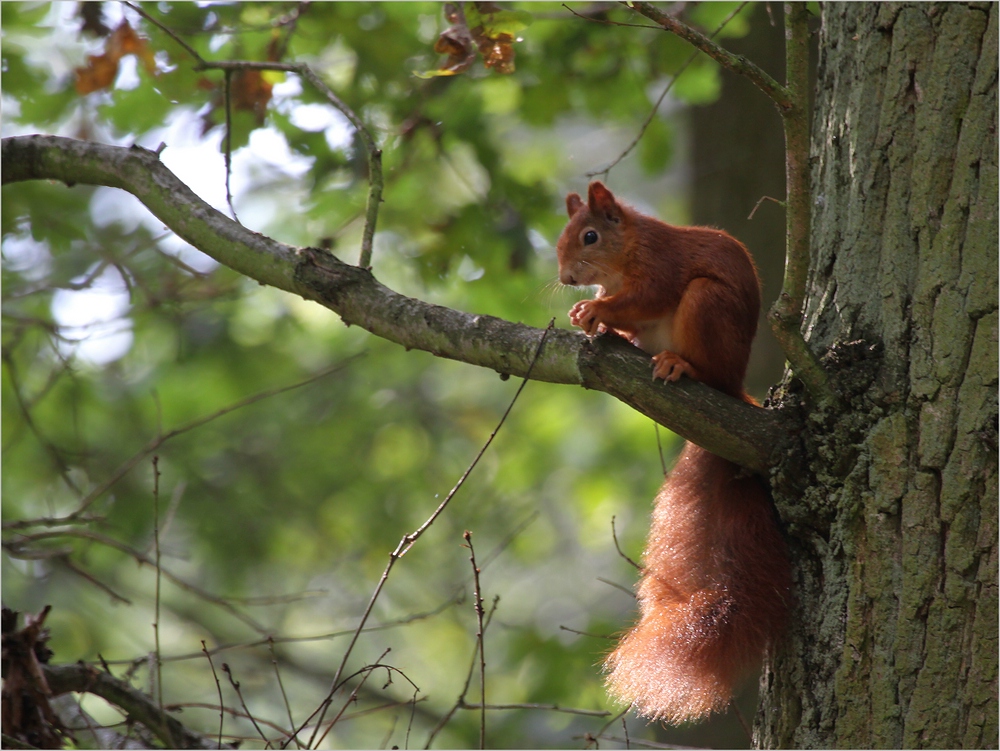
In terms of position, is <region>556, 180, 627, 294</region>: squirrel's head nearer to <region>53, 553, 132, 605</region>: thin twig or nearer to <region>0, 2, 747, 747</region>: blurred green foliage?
<region>0, 2, 747, 747</region>: blurred green foliage

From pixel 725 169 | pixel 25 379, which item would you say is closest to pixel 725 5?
pixel 725 169

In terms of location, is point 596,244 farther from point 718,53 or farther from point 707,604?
point 707,604

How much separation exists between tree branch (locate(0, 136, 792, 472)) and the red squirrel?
73 millimetres

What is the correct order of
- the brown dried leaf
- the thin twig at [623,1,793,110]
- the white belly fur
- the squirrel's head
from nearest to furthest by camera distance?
the thin twig at [623,1,793,110] → the white belly fur → the squirrel's head → the brown dried leaf

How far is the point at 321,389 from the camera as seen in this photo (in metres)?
5.17

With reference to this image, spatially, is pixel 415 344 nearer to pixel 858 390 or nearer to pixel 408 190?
pixel 858 390

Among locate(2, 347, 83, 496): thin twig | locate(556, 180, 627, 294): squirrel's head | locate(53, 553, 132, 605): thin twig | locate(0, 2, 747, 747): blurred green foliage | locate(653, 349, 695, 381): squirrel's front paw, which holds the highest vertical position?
locate(0, 2, 747, 747): blurred green foliage

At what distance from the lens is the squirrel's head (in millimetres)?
2148

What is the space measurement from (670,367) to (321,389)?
3816 millimetres

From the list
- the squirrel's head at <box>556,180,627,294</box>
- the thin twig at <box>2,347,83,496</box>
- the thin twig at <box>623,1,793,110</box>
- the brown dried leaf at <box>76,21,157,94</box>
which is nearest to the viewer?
the thin twig at <box>623,1,793,110</box>

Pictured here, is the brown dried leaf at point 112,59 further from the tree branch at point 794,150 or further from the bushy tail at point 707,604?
the bushy tail at point 707,604

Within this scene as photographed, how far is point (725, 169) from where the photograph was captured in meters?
3.39

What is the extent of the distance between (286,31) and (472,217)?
3.09 ft

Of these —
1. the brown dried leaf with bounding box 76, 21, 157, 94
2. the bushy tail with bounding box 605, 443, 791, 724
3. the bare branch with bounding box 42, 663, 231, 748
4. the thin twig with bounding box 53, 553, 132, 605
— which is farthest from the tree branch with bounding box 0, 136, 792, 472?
the brown dried leaf with bounding box 76, 21, 157, 94
